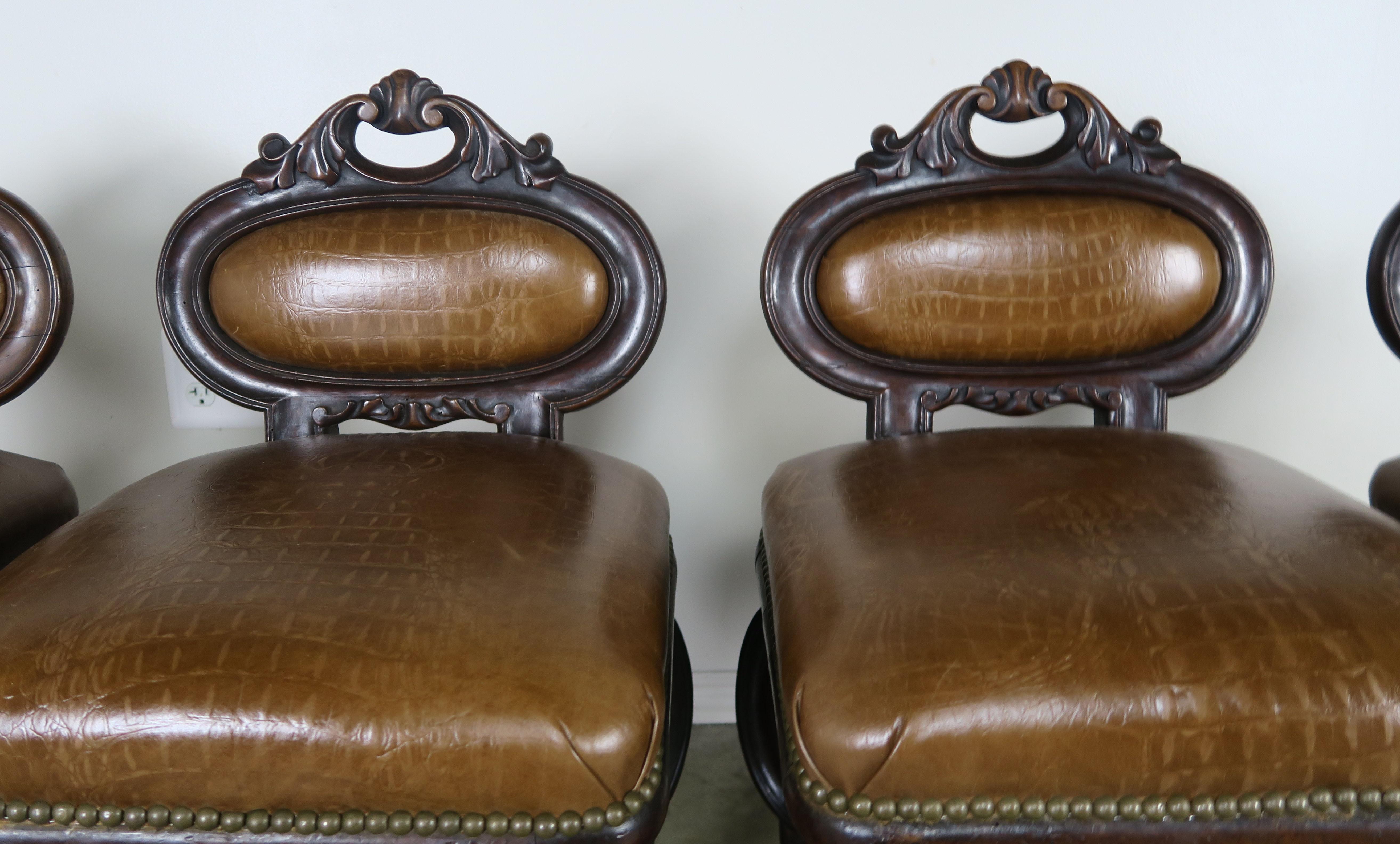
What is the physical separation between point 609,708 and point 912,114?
754 mm

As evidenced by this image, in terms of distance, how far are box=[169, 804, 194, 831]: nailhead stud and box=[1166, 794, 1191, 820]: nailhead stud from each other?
0.50 metres

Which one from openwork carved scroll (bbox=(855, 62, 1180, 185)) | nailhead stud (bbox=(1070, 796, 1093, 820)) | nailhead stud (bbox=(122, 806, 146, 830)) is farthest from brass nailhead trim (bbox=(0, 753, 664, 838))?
openwork carved scroll (bbox=(855, 62, 1180, 185))

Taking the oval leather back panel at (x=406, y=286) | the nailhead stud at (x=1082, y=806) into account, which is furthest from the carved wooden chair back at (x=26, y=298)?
the nailhead stud at (x=1082, y=806)

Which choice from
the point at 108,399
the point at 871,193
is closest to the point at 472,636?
the point at 871,193

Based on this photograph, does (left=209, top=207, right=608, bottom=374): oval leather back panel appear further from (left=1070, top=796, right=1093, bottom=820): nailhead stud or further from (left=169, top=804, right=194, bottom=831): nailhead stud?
(left=1070, top=796, right=1093, bottom=820): nailhead stud

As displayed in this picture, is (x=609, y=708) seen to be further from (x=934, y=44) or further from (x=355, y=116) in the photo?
(x=934, y=44)

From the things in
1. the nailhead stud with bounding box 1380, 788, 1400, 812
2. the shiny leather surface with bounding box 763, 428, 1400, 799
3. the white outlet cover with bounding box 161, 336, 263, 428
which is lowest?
the nailhead stud with bounding box 1380, 788, 1400, 812

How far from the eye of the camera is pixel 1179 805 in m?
0.51

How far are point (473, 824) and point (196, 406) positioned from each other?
2.64ft

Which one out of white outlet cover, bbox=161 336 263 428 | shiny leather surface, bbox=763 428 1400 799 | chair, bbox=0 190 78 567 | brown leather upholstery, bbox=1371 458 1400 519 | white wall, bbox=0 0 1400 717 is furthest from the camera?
white outlet cover, bbox=161 336 263 428

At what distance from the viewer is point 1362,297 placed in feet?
3.58

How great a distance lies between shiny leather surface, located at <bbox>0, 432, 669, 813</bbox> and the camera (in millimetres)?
502

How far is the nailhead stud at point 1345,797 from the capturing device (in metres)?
0.51

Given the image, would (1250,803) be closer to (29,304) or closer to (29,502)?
(29,502)
